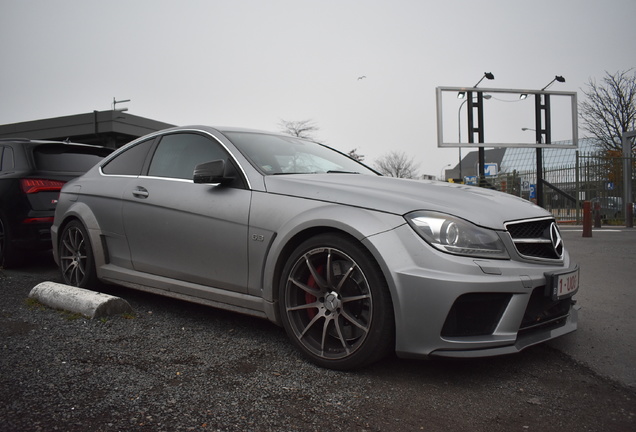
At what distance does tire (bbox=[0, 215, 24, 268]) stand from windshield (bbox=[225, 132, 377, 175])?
3.50 metres

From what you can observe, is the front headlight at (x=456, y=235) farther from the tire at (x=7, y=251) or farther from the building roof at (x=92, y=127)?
the building roof at (x=92, y=127)

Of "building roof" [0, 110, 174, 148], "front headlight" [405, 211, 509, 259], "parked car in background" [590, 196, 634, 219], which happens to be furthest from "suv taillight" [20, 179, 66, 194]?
"building roof" [0, 110, 174, 148]

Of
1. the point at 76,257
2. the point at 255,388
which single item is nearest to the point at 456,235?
the point at 255,388

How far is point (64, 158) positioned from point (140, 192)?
2.89m

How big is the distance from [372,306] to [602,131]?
30.3 meters

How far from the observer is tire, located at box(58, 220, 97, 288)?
14.6 feet

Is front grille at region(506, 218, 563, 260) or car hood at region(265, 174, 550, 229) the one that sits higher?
car hood at region(265, 174, 550, 229)

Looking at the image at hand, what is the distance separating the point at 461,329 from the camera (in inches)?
104

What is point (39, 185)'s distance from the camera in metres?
5.87

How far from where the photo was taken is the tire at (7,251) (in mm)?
5789

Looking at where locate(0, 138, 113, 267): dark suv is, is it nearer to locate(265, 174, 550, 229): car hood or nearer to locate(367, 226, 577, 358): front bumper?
locate(265, 174, 550, 229): car hood

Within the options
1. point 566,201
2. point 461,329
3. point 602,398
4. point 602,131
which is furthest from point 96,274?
point 602,131

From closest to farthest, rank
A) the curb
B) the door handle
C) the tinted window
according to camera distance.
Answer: the curb < the door handle < the tinted window

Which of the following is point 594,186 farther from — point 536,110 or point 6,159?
point 6,159
